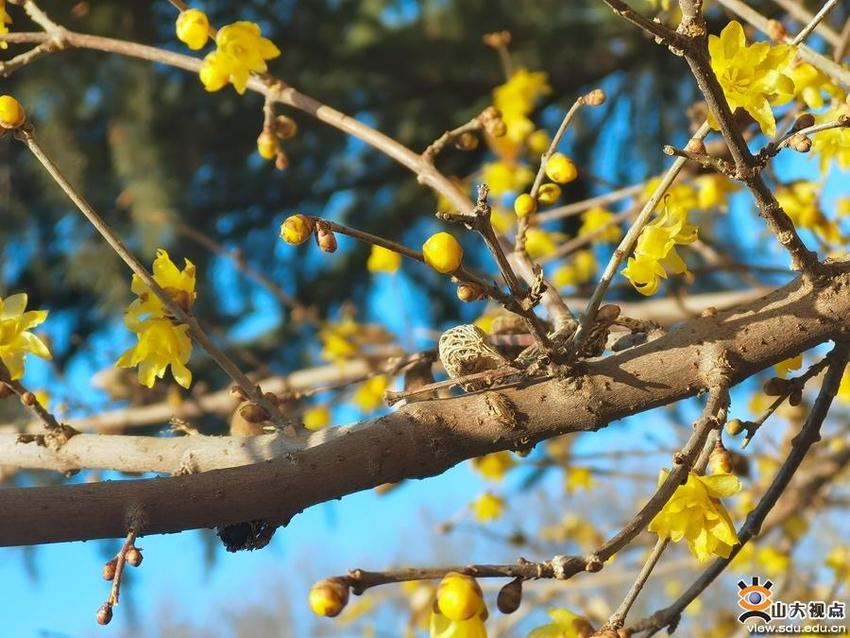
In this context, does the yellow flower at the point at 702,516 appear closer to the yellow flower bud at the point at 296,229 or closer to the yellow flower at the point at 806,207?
the yellow flower bud at the point at 296,229

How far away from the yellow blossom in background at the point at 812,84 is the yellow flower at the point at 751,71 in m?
0.26

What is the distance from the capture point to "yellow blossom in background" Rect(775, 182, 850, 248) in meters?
1.50

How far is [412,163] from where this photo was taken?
114 cm

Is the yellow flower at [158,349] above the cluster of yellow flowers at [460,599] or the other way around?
above

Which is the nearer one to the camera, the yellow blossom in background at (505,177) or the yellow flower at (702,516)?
the yellow flower at (702,516)

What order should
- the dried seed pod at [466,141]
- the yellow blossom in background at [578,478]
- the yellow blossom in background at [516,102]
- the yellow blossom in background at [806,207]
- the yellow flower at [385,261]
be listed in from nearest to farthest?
1. the dried seed pod at [466,141]
2. the yellow blossom in background at [806,207]
3. the yellow flower at [385,261]
4. the yellow blossom in background at [516,102]
5. the yellow blossom in background at [578,478]

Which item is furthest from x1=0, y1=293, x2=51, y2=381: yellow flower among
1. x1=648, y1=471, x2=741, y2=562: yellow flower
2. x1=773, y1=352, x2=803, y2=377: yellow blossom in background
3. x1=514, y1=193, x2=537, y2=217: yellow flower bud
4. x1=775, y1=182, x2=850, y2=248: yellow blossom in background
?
x1=775, y1=182, x2=850, y2=248: yellow blossom in background

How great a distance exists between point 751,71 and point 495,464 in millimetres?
1121

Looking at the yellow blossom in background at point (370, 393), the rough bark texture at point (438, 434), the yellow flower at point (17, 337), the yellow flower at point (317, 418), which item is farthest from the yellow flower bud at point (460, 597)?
the yellow flower at point (317, 418)

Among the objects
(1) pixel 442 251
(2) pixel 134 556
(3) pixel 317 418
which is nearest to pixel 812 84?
(1) pixel 442 251

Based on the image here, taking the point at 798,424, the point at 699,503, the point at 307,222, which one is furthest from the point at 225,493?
the point at 798,424

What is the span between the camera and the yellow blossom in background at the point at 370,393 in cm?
207

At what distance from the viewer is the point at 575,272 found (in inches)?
97.0

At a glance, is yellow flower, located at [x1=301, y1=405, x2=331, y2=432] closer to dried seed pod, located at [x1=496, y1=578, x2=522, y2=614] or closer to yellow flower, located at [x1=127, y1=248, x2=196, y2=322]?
yellow flower, located at [x1=127, y1=248, x2=196, y2=322]
